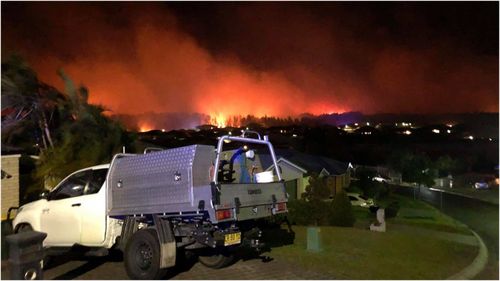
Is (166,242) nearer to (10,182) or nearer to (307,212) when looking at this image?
(307,212)

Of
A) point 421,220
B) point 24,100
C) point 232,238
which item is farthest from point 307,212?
point 24,100

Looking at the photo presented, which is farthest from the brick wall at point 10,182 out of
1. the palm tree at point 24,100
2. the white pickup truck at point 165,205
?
the white pickup truck at point 165,205

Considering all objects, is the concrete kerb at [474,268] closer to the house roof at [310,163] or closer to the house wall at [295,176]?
the house roof at [310,163]

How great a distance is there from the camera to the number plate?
7.53 meters

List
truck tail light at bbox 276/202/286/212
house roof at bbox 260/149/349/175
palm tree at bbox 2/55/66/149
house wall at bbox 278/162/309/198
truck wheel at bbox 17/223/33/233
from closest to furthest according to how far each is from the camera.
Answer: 1. truck tail light at bbox 276/202/286/212
2. truck wheel at bbox 17/223/33/233
3. palm tree at bbox 2/55/66/149
4. house wall at bbox 278/162/309/198
5. house roof at bbox 260/149/349/175

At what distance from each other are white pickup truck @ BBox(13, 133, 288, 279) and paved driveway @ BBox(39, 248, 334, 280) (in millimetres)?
328

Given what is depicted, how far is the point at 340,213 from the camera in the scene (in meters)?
16.8

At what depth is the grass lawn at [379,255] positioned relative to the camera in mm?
8883

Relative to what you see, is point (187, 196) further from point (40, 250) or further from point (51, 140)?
point (51, 140)

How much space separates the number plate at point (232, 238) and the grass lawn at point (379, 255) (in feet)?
6.37

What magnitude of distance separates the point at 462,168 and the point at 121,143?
6076 centimetres

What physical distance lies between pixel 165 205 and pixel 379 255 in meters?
5.10

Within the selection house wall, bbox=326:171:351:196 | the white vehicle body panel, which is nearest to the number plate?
the white vehicle body panel

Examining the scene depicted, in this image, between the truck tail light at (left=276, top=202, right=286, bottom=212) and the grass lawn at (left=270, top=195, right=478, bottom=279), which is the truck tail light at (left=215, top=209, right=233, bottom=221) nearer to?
the truck tail light at (left=276, top=202, right=286, bottom=212)
